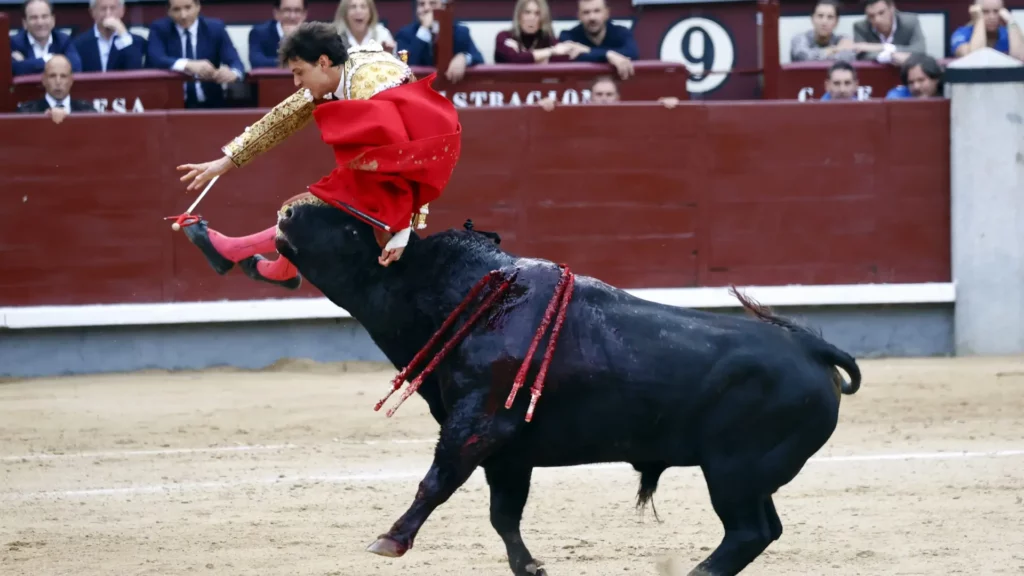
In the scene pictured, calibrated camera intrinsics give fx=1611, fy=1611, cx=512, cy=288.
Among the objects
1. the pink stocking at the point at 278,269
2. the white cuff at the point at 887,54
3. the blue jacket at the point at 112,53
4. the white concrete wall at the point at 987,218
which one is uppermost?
the pink stocking at the point at 278,269

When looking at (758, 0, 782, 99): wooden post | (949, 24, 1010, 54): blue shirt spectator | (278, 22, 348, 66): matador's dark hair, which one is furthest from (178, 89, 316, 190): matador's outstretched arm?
(949, 24, 1010, 54): blue shirt spectator

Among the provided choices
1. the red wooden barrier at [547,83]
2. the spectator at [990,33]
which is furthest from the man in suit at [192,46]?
the spectator at [990,33]

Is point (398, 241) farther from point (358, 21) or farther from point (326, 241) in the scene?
point (358, 21)

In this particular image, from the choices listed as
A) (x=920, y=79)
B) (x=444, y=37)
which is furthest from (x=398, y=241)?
(x=920, y=79)

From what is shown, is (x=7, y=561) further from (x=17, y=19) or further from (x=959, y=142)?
(x=959, y=142)

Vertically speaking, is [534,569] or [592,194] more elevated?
[534,569]

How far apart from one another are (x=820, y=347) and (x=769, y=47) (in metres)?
4.95

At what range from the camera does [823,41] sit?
29.5ft

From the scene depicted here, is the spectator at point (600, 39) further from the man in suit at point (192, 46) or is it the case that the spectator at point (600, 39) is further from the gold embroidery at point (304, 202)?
the gold embroidery at point (304, 202)

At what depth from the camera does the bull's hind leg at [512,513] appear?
4.02m

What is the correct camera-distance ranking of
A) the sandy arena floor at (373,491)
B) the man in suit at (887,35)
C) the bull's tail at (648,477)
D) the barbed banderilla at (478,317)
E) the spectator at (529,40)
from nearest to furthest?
1. the barbed banderilla at (478,317)
2. the bull's tail at (648,477)
3. the sandy arena floor at (373,491)
4. the spectator at (529,40)
5. the man in suit at (887,35)

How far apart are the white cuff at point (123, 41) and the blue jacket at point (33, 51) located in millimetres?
212

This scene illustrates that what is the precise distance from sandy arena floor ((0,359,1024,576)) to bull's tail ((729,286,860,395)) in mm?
759

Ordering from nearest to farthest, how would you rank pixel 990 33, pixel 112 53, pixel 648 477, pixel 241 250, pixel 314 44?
pixel 314 44
pixel 648 477
pixel 241 250
pixel 112 53
pixel 990 33
